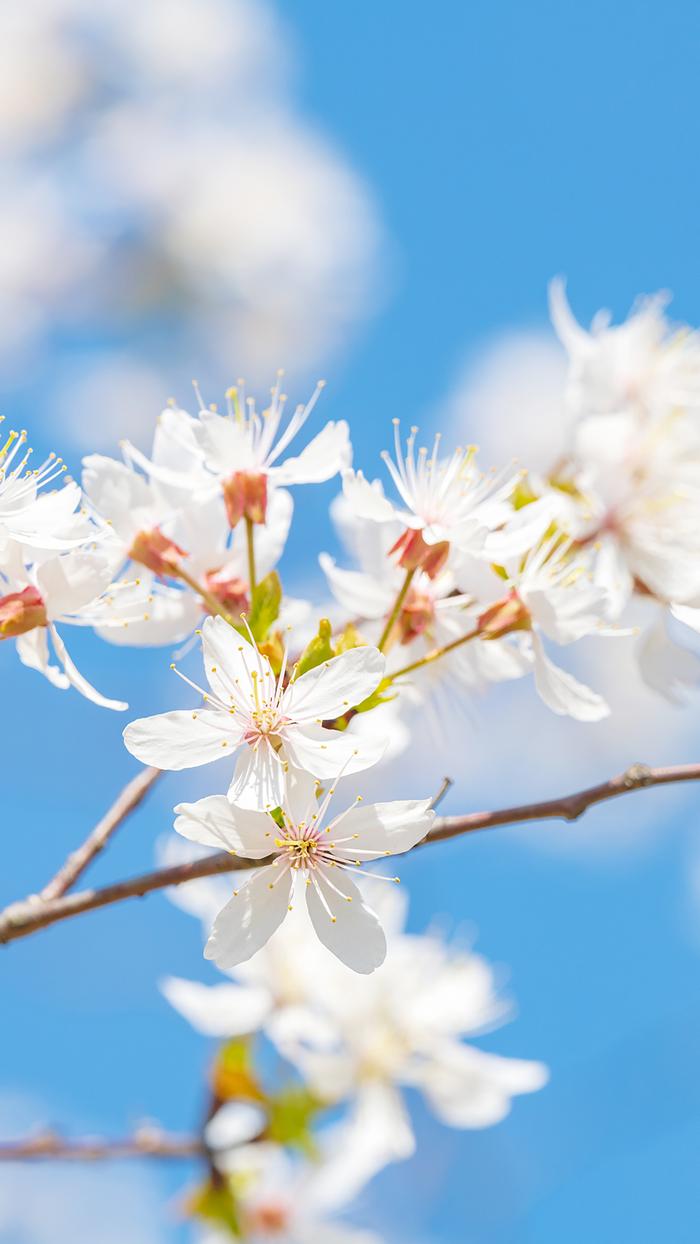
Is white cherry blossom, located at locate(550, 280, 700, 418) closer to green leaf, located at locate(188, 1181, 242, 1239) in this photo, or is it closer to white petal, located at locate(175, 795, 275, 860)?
white petal, located at locate(175, 795, 275, 860)

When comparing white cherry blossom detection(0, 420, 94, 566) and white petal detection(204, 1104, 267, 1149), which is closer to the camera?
white cherry blossom detection(0, 420, 94, 566)

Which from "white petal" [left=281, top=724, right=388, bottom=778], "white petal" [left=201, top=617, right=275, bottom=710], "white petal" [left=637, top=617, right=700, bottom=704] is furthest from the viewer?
"white petal" [left=637, top=617, right=700, bottom=704]

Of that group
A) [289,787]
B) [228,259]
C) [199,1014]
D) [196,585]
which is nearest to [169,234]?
[228,259]

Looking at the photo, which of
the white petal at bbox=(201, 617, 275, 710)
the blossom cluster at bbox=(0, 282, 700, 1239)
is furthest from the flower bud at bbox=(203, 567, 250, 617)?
the white petal at bbox=(201, 617, 275, 710)

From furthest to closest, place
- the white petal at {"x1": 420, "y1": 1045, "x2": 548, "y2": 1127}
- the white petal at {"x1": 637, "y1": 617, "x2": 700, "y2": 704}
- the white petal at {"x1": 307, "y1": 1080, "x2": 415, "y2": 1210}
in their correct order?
the white petal at {"x1": 307, "y1": 1080, "x2": 415, "y2": 1210}
the white petal at {"x1": 420, "y1": 1045, "x2": 548, "y2": 1127}
the white petal at {"x1": 637, "y1": 617, "x2": 700, "y2": 704}

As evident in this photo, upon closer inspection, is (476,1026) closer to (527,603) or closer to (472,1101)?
(472,1101)

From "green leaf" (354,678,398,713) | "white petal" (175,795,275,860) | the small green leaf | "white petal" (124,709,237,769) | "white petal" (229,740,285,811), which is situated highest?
the small green leaf

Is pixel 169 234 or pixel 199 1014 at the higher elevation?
pixel 169 234
